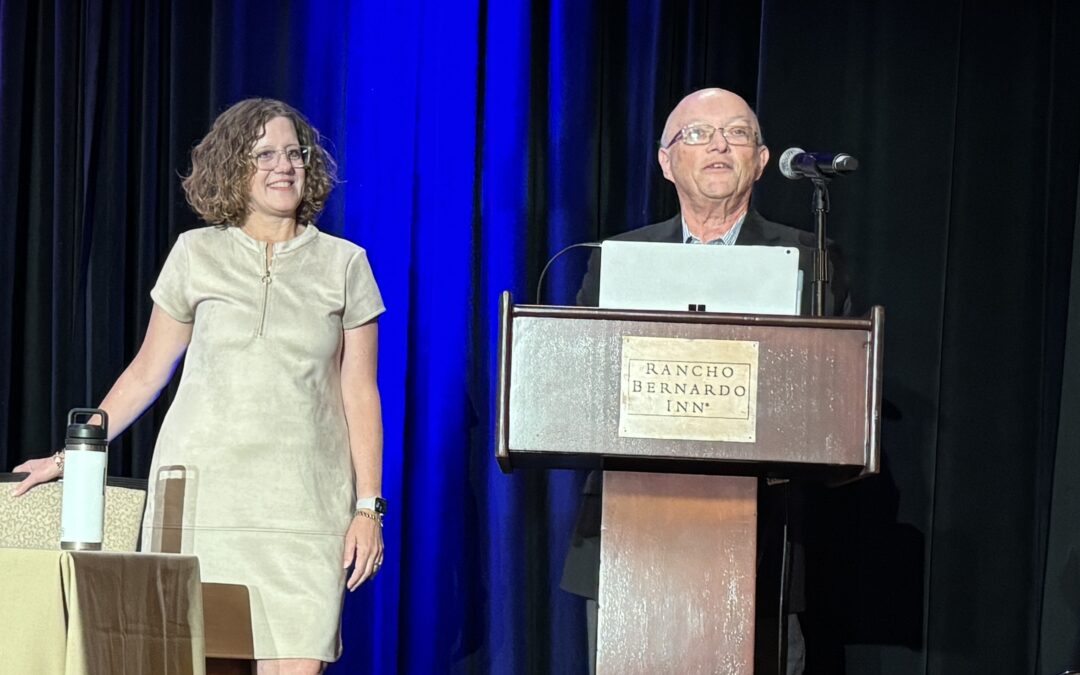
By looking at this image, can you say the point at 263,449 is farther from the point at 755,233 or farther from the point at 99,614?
the point at 755,233

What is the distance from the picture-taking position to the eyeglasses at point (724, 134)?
106 inches

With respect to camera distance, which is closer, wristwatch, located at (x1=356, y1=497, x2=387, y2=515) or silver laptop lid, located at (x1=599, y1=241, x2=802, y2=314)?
silver laptop lid, located at (x1=599, y1=241, x2=802, y2=314)

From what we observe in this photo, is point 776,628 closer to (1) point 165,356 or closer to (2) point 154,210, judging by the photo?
(1) point 165,356

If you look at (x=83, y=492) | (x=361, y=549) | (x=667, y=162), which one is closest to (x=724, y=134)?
(x=667, y=162)

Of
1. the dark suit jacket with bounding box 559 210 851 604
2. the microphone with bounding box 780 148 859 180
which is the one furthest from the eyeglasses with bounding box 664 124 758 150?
the microphone with bounding box 780 148 859 180

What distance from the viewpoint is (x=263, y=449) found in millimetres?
2582

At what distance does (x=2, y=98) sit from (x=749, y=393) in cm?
271

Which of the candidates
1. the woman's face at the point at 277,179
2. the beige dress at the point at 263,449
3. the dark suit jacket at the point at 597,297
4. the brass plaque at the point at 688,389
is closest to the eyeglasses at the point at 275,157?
the woman's face at the point at 277,179

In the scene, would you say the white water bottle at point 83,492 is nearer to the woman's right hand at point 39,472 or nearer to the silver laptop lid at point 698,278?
the woman's right hand at point 39,472

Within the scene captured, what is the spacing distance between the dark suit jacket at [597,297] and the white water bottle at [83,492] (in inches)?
33.6

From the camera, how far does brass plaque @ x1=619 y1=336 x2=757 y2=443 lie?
1836 mm

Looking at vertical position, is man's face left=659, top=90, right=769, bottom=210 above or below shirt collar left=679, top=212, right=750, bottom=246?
above

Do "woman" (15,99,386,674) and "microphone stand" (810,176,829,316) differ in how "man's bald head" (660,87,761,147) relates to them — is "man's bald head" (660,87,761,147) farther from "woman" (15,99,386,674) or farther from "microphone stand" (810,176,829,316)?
"woman" (15,99,386,674)

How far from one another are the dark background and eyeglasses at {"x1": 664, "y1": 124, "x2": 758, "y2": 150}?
87 cm
